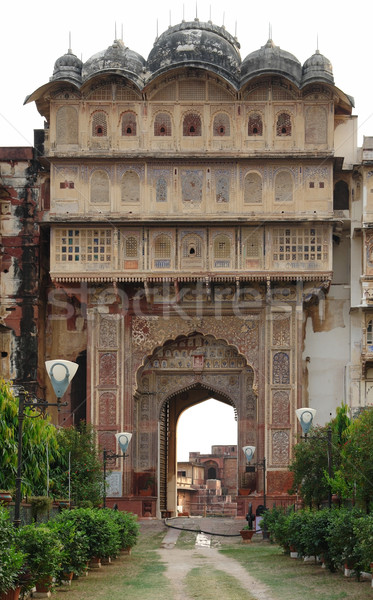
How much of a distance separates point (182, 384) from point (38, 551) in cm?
1785

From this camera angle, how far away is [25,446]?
61.7 ft

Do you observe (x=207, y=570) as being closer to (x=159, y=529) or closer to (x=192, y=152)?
(x=159, y=529)

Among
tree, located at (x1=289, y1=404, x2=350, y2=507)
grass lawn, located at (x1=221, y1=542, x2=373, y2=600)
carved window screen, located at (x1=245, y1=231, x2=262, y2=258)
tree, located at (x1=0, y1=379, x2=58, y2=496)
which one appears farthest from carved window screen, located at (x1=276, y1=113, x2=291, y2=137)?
grass lawn, located at (x1=221, y1=542, x2=373, y2=600)

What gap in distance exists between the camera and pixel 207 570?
1780cm

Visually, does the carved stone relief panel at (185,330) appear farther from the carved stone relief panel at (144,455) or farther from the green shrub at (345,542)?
the green shrub at (345,542)

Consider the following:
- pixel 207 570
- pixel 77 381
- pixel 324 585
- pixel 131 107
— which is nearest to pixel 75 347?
pixel 77 381

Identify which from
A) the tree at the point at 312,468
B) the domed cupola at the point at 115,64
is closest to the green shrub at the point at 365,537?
the tree at the point at 312,468

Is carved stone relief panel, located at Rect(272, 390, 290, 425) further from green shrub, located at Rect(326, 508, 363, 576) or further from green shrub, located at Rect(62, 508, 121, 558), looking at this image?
green shrub, located at Rect(326, 508, 363, 576)

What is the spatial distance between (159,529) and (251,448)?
9.77ft

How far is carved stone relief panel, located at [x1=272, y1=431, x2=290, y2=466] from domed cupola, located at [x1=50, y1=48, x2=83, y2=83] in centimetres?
1025

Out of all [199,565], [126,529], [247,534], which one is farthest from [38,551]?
[247,534]

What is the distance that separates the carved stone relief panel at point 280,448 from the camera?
1115 inches

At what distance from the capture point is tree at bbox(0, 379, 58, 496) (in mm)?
17172

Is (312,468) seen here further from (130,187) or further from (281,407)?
(130,187)
